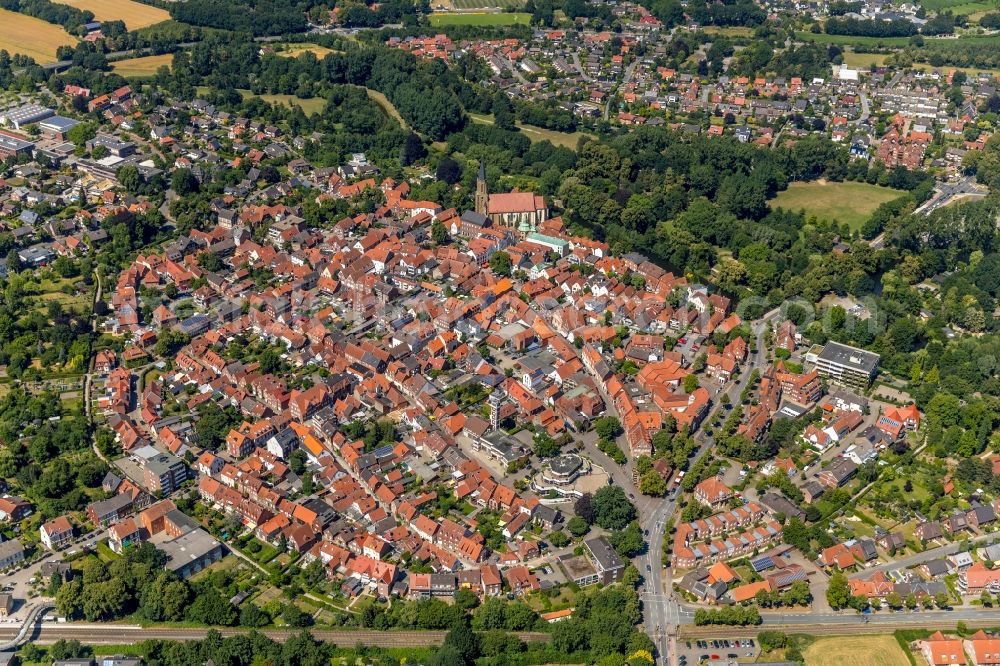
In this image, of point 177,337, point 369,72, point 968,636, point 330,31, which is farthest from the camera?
point 330,31

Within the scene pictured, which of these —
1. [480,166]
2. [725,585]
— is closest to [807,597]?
[725,585]

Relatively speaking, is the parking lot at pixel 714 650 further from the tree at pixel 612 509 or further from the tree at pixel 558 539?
the tree at pixel 558 539

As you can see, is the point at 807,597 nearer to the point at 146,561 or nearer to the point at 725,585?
the point at 725,585

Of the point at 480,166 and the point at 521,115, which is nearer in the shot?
the point at 480,166

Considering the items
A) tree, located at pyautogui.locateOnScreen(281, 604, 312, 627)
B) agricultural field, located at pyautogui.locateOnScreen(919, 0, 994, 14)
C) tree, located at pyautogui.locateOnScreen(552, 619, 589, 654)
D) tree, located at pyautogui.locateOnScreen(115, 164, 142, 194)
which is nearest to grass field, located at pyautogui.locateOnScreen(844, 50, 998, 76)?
agricultural field, located at pyautogui.locateOnScreen(919, 0, 994, 14)

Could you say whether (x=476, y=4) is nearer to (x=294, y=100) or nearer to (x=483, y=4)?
(x=483, y=4)

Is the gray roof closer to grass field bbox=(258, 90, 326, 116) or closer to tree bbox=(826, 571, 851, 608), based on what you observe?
tree bbox=(826, 571, 851, 608)

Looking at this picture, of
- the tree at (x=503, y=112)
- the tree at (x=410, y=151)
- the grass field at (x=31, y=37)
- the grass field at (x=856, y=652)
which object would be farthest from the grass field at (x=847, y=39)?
the grass field at (x=856, y=652)
